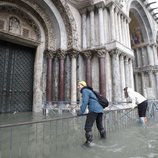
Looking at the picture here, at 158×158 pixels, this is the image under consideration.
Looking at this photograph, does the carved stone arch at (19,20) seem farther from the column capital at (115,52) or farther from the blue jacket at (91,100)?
the blue jacket at (91,100)

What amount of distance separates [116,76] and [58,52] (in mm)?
3609

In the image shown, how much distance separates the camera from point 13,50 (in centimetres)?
827

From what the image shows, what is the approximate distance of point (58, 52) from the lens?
28.1ft

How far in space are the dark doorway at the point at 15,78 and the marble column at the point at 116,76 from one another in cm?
475

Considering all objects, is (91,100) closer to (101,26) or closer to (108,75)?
(108,75)

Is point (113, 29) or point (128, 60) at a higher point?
point (113, 29)

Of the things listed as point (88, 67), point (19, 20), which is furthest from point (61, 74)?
point (19, 20)

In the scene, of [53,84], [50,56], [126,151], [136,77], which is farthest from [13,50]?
[136,77]

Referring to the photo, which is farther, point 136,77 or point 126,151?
point 136,77

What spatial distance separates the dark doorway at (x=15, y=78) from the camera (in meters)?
7.56

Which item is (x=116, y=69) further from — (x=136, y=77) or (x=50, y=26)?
(x=136, y=77)

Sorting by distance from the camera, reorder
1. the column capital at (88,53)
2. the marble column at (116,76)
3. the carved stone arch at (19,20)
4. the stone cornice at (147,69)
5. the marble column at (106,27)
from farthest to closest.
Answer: the stone cornice at (147,69)
the marble column at (106,27)
the column capital at (88,53)
the marble column at (116,76)
the carved stone arch at (19,20)

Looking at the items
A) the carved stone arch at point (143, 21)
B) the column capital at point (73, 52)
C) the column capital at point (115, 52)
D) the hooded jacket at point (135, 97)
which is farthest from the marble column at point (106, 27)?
the carved stone arch at point (143, 21)

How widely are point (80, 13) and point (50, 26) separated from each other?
2.47m
